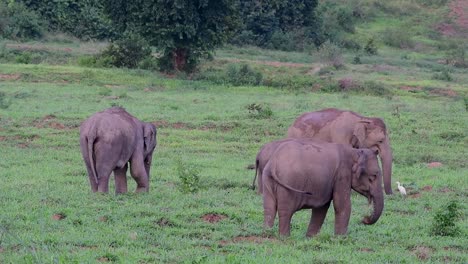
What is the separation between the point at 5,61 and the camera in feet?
107

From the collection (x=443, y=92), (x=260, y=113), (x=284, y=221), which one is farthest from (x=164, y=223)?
(x=443, y=92)

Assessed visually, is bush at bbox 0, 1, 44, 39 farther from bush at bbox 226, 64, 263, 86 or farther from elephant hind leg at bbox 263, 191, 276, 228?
elephant hind leg at bbox 263, 191, 276, 228

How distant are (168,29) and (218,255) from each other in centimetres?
2341

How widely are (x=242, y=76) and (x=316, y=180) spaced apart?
71.1 feet

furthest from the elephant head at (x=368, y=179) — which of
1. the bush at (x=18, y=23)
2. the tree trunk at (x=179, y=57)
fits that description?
the bush at (x=18, y=23)

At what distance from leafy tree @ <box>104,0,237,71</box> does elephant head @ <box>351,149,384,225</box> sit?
856 inches

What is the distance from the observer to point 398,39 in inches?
1972

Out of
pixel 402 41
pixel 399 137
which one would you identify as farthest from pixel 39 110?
pixel 402 41

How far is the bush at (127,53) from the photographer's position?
33.6 meters

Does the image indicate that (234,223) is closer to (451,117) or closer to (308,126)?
(308,126)

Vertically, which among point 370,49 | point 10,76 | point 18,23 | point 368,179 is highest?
point 368,179

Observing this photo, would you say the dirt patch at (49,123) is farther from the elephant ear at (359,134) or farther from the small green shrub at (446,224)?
the small green shrub at (446,224)

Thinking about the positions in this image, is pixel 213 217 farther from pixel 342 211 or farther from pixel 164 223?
pixel 342 211

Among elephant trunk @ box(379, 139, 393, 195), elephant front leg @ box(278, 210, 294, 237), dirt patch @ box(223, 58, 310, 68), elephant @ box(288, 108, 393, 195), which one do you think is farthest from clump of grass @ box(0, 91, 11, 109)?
dirt patch @ box(223, 58, 310, 68)
